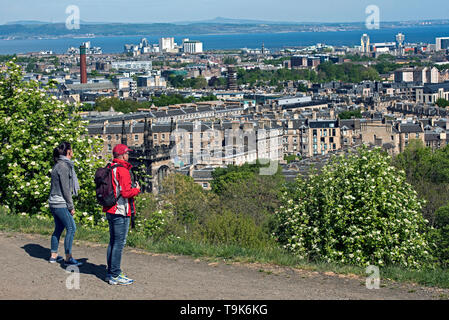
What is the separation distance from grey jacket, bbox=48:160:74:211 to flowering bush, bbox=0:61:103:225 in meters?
4.00

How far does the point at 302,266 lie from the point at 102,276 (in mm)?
2814

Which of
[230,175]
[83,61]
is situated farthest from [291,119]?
[83,61]

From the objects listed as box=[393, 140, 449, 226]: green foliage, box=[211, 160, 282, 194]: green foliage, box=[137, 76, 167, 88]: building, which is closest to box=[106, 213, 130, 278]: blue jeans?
box=[393, 140, 449, 226]: green foliage

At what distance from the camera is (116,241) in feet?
29.3

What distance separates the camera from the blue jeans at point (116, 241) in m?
8.90

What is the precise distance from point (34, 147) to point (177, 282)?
591cm

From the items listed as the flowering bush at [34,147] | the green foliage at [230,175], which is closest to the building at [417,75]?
the green foliage at [230,175]

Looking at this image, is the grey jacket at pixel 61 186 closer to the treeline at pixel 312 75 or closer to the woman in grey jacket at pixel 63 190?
the woman in grey jacket at pixel 63 190

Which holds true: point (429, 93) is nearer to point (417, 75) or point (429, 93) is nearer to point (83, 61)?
point (417, 75)

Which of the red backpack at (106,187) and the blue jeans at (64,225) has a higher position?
the red backpack at (106,187)

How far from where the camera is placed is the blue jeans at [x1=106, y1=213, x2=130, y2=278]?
8898mm

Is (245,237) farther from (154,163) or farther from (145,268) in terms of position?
(154,163)

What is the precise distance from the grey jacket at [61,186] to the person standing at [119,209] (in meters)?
0.93

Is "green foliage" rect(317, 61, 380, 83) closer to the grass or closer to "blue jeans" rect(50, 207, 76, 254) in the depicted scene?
the grass
